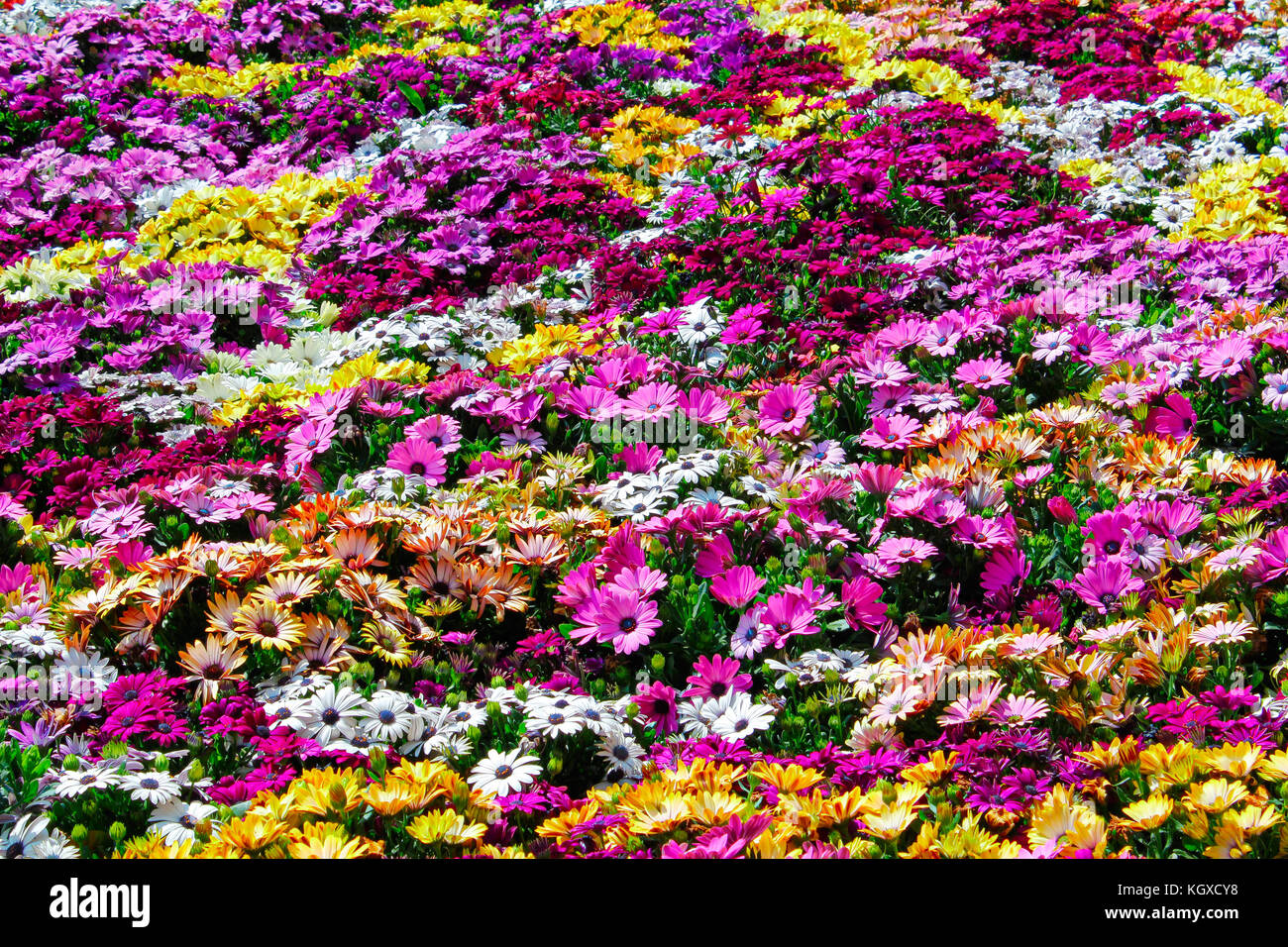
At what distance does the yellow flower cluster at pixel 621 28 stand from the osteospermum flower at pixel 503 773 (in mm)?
6235

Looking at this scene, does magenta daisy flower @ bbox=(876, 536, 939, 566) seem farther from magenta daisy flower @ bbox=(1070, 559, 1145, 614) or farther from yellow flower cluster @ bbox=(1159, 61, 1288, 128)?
yellow flower cluster @ bbox=(1159, 61, 1288, 128)

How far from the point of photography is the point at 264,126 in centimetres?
724

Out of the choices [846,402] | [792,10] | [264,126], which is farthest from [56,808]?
[792,10]

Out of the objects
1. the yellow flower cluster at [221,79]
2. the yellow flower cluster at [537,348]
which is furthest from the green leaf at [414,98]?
the yellow flower cluster at [537,348]

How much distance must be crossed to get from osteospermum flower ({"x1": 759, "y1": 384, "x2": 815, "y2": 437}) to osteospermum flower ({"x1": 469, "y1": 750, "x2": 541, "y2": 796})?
1.66m

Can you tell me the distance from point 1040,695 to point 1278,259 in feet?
9.88

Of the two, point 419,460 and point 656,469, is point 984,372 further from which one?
point 419,460

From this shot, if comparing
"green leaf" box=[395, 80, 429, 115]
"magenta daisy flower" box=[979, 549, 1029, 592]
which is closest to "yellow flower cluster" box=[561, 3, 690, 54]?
"green leaf" box=[395, 80, 429, 115]

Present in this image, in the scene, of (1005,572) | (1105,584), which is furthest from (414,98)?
(1105,584)

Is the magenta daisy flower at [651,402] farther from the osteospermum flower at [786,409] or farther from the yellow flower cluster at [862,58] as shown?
the yellow flower cluster at [862,58]

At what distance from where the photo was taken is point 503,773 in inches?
99.0

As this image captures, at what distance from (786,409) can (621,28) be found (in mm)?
5170

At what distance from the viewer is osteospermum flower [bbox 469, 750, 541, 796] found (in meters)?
2.44

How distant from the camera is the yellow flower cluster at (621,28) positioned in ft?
25.4
